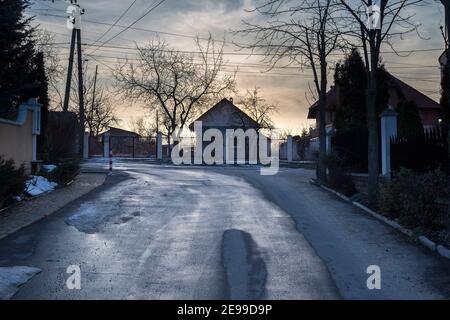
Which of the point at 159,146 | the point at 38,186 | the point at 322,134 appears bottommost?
the point at 38,186

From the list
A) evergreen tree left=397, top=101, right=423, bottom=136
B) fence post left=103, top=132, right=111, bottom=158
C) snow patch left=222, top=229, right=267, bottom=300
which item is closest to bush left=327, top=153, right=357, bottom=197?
evergreen tree left=397, top=101, right=423, bottom=136

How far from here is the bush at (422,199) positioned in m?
10.8

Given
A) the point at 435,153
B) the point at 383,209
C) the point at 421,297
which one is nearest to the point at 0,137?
the point at 383,209

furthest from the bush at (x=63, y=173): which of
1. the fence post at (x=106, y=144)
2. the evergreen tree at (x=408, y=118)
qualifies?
the fence post at (x=106, y=144)

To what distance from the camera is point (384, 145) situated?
17.2 meters

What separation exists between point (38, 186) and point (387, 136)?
10.4m

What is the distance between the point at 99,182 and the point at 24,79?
500cm

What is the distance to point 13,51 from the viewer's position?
17.7 meters

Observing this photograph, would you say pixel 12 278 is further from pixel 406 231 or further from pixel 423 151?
pixel 423 151

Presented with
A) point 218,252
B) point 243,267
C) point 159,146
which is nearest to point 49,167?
point 218,252

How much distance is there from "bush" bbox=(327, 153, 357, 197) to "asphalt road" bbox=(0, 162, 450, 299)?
2.85 meters

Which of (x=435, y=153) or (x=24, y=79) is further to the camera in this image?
(x=24, y=79)

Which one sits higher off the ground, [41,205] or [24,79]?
[24,79]

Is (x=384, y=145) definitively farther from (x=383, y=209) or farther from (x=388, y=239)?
(x=388, y=239)
